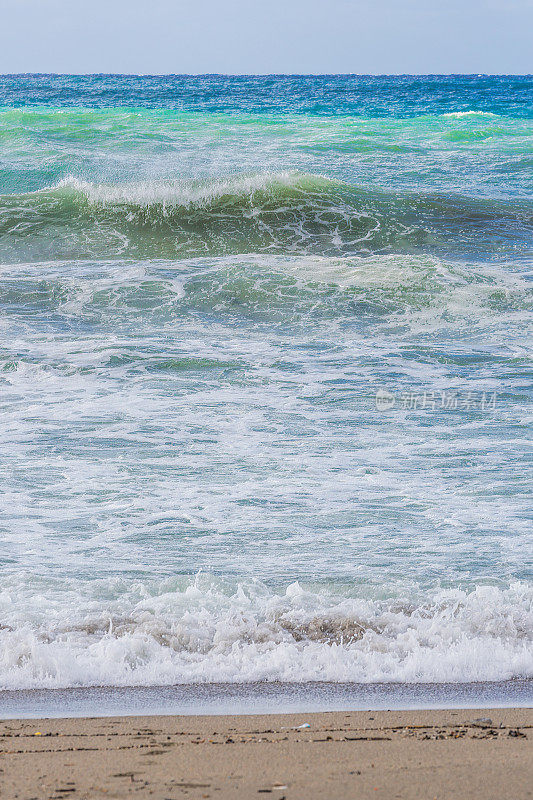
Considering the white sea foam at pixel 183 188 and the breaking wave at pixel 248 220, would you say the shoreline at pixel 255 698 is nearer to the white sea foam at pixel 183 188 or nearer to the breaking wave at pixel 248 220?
the breaking wave at pixel 248 220

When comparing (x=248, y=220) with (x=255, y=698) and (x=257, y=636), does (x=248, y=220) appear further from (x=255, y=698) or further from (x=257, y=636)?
(x=255, y=698)

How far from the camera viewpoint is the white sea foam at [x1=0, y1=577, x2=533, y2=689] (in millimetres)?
3127

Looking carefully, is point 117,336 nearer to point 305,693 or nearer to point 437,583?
point 437,583

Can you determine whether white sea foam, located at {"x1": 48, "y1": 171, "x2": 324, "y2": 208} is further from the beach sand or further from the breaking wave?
the beach sand

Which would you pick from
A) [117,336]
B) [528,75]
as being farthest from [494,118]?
[528,75]

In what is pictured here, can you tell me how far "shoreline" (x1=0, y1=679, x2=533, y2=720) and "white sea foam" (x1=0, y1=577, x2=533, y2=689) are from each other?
52 mm

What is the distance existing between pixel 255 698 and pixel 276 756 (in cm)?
64

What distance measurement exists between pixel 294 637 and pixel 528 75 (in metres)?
81.5

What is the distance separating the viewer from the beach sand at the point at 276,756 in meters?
2.11

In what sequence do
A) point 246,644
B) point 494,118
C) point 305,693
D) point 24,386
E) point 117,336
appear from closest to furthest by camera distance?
point 305,693
point 246,644
point 24,386
point 117,336
point 494,118

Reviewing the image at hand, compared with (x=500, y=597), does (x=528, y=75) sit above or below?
above

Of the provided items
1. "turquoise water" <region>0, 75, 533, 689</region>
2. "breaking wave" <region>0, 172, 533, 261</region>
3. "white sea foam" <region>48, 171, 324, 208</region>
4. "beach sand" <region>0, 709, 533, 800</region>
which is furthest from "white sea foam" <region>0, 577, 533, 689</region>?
"white sea foam" <region>48, 171, 324, 208</region>

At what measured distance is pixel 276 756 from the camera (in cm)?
235

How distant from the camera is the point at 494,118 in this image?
3359 centimetres
